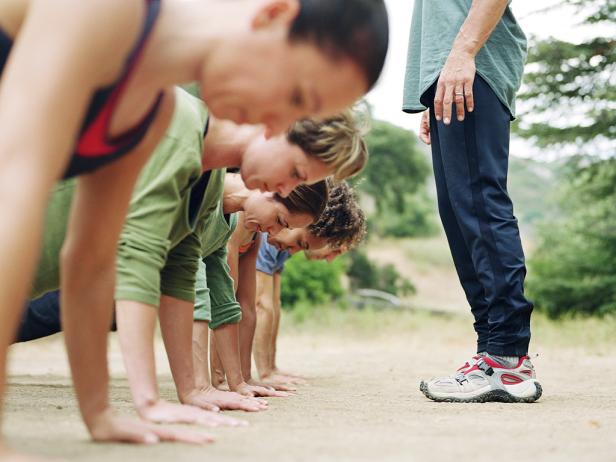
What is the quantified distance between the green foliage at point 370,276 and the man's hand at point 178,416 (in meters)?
16.8

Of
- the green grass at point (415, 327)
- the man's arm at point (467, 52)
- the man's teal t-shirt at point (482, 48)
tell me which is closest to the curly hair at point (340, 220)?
the man's teal t-shirt at point (482, 48)

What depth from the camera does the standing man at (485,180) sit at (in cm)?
352

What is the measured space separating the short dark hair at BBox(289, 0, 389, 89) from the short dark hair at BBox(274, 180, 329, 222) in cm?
199

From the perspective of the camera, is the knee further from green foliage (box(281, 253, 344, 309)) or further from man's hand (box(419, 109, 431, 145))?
green foliage (box(281, 253, 344, 309))

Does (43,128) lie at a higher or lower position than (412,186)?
higher

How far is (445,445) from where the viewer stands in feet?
6.66

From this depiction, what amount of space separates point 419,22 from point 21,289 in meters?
3.05

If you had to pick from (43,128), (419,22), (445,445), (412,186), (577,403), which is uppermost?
→ (419,22)

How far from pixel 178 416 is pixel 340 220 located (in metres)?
2.52

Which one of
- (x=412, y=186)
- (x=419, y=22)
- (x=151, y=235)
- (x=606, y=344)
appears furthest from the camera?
(x=412, y=186)

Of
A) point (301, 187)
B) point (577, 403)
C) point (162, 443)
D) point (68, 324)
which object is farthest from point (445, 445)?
point (301, 187)

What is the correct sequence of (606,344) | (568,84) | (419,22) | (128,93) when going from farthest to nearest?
1. (568,84)
2. (606,344)
3. (419,22)
4. (128,93)

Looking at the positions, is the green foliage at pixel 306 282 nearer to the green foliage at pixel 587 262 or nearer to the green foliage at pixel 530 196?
the green foliage at pixel 587 262

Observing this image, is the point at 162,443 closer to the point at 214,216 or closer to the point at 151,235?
the point at 151,235
